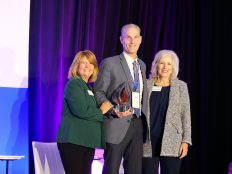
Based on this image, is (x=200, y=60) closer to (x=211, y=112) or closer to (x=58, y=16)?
(x=211, y=112)

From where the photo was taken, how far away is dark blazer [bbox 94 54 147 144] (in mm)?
3137

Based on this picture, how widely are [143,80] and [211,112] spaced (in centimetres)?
211

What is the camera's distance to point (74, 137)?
3.03 meters

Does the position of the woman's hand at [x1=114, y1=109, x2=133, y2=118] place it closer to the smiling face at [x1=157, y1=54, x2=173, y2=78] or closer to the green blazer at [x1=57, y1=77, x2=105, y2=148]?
the green blazer at [x1=57, y1=77, x2=105, y2=148]

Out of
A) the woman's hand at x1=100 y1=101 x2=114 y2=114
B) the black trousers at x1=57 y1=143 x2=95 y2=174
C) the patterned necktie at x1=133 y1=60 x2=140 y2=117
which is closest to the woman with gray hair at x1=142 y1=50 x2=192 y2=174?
the patterned necktie at x1=133 y1=60 x2=140 y2=117

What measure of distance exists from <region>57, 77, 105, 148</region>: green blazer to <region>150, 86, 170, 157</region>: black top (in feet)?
1.38

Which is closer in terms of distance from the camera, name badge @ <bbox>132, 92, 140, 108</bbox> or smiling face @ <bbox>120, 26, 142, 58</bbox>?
name badge @ <bbox>132, 92, 140, 108</bbox>

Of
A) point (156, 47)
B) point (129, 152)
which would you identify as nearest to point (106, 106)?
point (129, 152)

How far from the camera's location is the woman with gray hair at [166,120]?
126 inches

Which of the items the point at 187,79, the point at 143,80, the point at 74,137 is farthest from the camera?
the point at 187,79

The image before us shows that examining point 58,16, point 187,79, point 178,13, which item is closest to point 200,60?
point 187,79

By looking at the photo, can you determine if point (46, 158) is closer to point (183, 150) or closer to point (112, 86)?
point (112, 86)

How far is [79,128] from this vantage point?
306 centimetres

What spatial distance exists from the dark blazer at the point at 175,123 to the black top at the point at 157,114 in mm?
41
